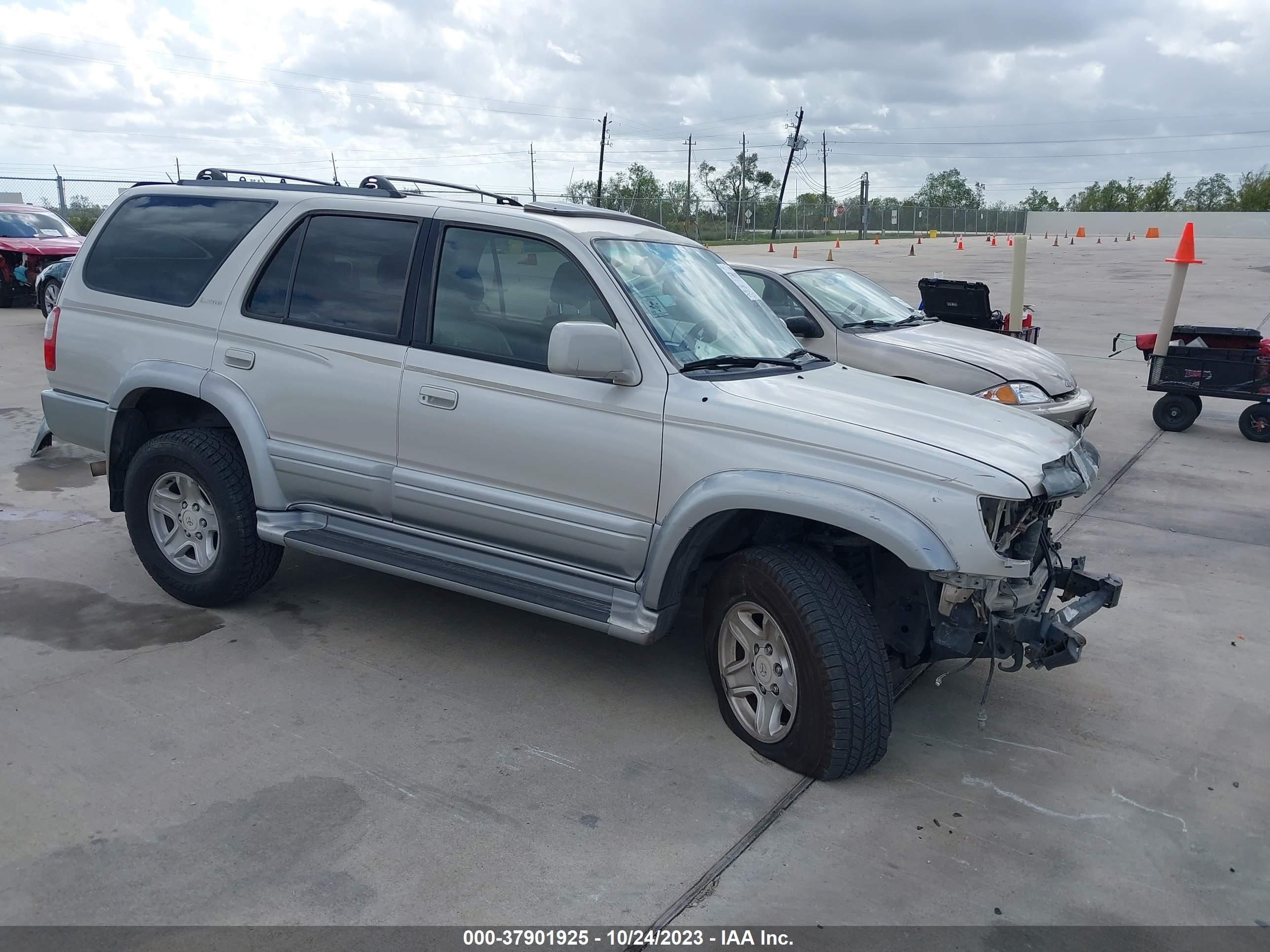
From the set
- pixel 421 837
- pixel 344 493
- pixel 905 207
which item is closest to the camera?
pixel 421 837

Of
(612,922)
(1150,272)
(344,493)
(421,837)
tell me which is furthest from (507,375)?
(1150,272)

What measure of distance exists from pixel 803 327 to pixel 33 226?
49.9 feet

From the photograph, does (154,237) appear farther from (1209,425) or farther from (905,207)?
(905,207)

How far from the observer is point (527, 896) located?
3.08m

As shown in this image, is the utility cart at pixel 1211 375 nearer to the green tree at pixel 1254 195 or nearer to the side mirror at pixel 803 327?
the side mirror at pixel 803 327

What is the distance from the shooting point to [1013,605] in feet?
12.2

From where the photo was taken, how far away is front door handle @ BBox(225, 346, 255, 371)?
190 inches

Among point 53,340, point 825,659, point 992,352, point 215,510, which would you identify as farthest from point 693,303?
point 992,352

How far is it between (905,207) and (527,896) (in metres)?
69.5

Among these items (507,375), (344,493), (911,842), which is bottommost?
(911,842)

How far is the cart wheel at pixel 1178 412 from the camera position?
9.66 m

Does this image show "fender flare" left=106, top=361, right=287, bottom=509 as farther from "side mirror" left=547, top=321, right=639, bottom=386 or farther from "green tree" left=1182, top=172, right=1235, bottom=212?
"green tree" left=1182, top=172, right=1235, bottom=212

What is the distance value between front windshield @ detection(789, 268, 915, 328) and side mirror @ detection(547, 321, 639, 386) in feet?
15.2

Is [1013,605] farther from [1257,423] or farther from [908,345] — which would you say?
[1257,423]
